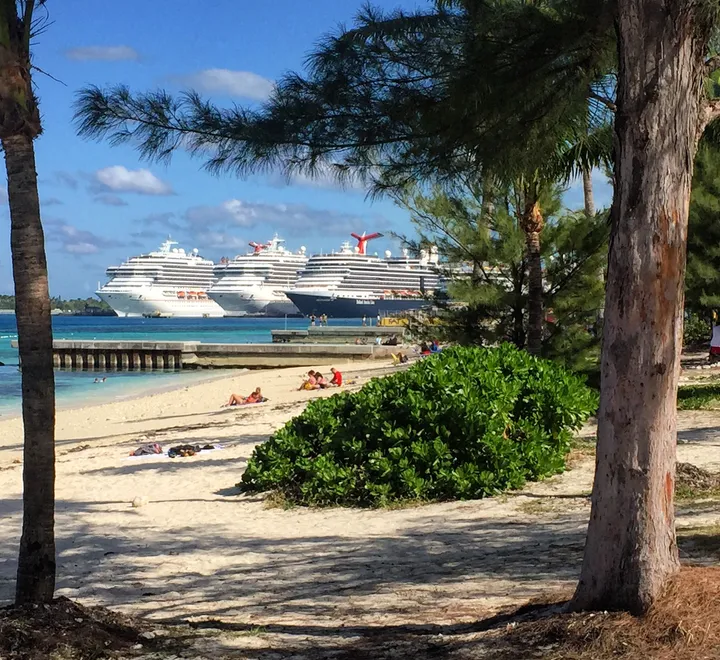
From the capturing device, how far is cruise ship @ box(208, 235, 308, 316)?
107312 mm

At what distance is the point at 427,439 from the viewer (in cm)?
789

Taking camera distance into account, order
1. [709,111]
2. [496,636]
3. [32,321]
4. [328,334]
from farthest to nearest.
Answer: [328,334]
[709,111]
[32,321]
[496,636]

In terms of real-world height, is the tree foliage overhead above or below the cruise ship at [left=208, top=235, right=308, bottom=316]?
below

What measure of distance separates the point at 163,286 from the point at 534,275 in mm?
103237

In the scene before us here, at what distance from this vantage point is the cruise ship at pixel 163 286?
111m

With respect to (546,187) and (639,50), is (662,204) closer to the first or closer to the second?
(639,50)

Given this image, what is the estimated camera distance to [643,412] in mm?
3377

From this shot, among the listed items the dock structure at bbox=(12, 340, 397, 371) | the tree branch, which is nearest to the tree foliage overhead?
the tree branch

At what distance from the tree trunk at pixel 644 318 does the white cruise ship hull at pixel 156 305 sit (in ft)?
360

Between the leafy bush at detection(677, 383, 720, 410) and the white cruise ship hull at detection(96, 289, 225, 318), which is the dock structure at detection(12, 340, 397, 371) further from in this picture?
the white cruise ship hull at detection(96, 289, 225, 318)

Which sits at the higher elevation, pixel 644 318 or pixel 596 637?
pixel 644 318

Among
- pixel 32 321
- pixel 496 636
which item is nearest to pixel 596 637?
pixel 496 636

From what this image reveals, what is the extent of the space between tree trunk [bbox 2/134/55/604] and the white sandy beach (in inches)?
42.2

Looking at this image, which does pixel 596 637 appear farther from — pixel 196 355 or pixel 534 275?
pixel 196 355
